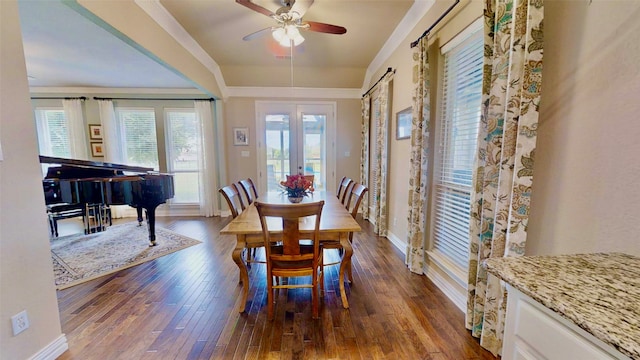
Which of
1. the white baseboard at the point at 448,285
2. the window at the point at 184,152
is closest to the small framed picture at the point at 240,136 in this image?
the window at the point at 184,152

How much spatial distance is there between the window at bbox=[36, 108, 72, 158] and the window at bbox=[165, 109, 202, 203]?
1949mm

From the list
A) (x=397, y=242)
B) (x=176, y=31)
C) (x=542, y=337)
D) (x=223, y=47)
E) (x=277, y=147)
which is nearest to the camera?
(x=542, y=337)

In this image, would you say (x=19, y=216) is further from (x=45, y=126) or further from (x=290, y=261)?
(x=45, y=126)

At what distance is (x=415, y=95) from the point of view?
2.50m

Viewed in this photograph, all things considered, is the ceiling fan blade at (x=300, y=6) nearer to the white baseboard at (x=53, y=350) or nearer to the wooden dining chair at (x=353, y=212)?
the wooden dining chair at (x=353, y=212)

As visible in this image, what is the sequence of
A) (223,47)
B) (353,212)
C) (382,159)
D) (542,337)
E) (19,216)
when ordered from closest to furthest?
(542,337), (19,216), (353,212), (223,47), (382,159)

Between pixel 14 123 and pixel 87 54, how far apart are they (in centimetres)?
292

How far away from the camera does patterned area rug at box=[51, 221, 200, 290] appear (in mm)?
2688

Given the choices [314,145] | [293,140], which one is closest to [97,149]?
[293,140]

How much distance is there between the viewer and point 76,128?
15.8 feet

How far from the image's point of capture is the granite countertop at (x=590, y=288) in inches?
22.3

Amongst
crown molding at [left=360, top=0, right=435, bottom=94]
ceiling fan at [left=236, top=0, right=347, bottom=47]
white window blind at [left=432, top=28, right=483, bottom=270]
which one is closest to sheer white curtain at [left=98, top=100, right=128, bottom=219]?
ceiling fan at [left=236, top=0, right=347, bottom=47]

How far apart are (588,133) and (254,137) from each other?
4.85 meters

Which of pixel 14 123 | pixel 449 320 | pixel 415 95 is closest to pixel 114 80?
pixel 14 123
